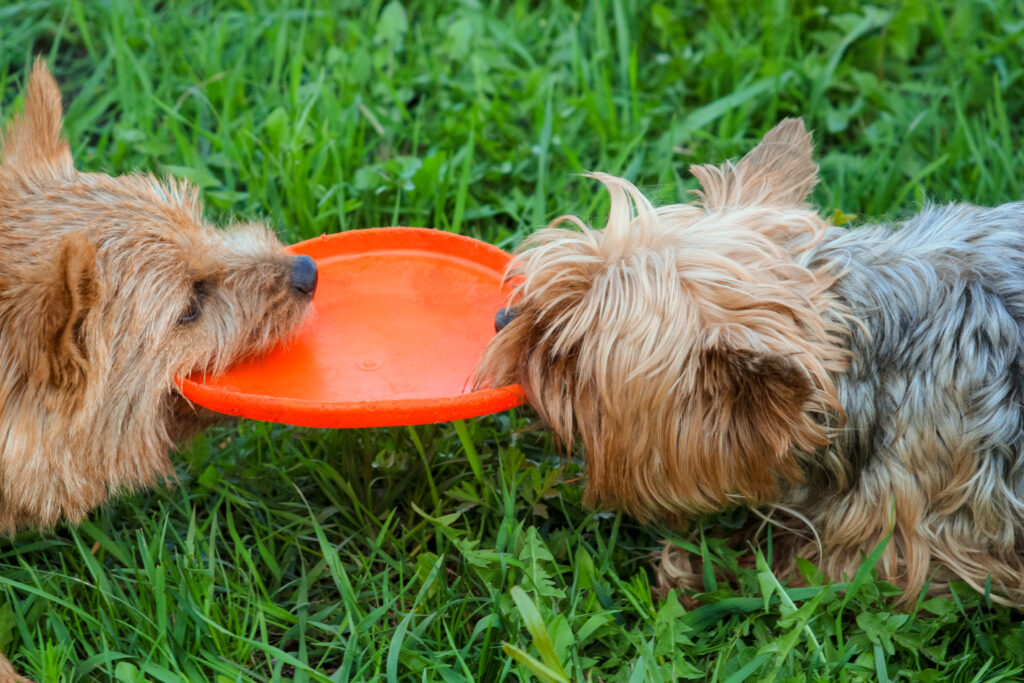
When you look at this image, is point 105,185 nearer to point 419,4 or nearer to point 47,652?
point 47,652

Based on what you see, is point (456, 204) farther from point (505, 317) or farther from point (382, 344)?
point (505, 317)

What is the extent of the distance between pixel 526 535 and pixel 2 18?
13.9 ft

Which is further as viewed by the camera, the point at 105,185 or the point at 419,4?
the point at 419,4

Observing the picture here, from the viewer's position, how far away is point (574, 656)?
9.25 feet

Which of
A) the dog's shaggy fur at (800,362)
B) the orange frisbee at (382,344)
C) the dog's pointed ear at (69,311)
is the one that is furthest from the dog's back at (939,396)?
the dog's pointed ear at (69,311)

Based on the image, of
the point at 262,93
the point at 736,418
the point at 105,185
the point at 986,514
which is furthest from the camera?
the point at 262,93

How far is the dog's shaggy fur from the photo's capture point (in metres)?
2.66

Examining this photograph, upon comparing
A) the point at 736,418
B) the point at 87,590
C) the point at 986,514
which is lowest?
the point at 87,590

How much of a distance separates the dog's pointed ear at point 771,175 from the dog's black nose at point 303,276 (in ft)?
4.25

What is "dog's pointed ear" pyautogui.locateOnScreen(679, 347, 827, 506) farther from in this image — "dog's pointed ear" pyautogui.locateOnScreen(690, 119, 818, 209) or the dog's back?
"dog's pointed ear" pyautogui.locateOnScreen(690, 119, 818, 209)

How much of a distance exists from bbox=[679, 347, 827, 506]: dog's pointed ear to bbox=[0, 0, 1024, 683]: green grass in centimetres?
46

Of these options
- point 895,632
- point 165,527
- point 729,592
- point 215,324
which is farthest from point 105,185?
point 895,632

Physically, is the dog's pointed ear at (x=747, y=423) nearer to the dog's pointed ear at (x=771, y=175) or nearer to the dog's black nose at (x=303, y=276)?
the dog's pointed ear at (x=771, y=175)

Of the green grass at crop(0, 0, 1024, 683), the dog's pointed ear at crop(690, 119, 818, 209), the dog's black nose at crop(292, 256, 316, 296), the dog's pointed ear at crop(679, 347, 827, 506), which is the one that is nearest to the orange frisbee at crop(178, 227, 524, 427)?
the dog's black nose at crop(292, 256, 316, 296)
